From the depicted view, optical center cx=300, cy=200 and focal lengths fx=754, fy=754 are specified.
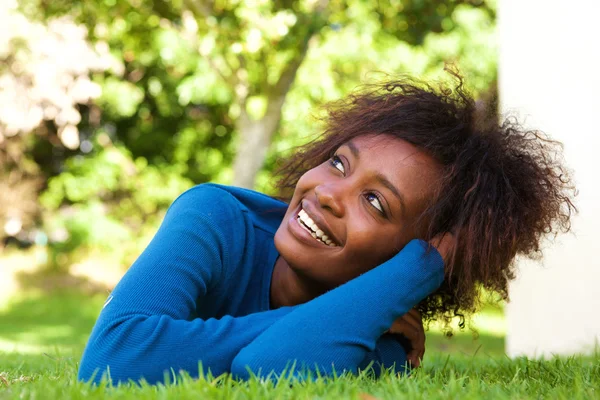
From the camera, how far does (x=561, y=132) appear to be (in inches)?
212

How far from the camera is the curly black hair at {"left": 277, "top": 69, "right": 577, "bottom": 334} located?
273 centimetres

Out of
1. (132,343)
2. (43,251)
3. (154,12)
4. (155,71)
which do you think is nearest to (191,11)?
(154,12)

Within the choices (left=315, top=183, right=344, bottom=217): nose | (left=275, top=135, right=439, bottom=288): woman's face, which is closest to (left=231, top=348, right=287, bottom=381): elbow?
(left=275, top=135, right=439, bottom=288): woman's face

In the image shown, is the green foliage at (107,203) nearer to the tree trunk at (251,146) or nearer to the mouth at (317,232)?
the tree trunk at (251,146)

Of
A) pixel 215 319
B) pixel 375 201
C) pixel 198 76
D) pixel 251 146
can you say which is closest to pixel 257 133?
pixel 251 146

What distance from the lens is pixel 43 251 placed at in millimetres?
16281

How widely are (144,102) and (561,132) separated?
13.5m

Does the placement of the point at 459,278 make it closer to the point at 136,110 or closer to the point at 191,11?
the point at 191,11

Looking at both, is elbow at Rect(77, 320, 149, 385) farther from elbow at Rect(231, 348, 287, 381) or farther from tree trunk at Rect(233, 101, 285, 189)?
tree trunk at Rect(233, 101, 285, 189)

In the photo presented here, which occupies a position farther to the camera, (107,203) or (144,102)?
(144,102)

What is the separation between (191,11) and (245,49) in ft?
5.65

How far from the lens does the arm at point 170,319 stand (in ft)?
7.32

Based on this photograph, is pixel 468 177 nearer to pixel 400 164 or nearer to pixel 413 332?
pixel 400 164

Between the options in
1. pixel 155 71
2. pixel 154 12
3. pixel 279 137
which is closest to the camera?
pixel 154 12
